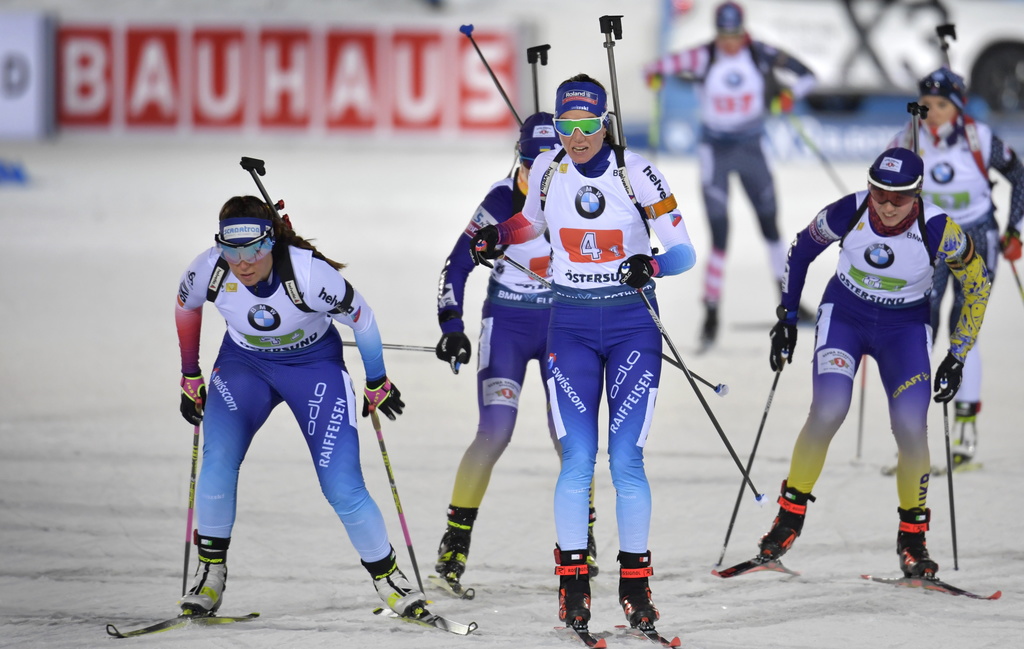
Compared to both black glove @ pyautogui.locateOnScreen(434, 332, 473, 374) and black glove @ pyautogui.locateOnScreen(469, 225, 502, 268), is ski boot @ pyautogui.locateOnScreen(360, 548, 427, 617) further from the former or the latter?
black glove @ pyautogui.locateOnScreen(469, 225, 502, 268)

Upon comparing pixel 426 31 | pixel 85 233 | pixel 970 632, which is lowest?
pixel 970 632

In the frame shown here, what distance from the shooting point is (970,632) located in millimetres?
5836

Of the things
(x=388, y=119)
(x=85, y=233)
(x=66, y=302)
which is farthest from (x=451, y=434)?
(x=388, y=119)

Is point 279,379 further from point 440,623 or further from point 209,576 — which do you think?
point 440,623

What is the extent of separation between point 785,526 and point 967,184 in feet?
9.41

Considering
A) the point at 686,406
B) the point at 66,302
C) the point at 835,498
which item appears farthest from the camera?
the point at 66,302

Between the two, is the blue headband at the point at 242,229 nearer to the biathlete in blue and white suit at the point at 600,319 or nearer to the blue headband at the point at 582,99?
the biathlete in blue and white suit at the point at 600,319

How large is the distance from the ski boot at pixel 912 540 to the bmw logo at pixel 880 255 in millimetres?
1131

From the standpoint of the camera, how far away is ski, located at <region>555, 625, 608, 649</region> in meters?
5.63

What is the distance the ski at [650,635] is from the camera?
564 cm

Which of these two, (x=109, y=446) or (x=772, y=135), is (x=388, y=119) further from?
(x=109, y=446)

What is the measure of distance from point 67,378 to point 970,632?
698 cm

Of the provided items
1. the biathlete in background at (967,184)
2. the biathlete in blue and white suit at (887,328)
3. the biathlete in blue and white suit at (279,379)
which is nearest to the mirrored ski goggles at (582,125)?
the biathlete in blue and white suit at (279,379)

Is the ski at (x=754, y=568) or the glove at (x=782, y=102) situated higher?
the glove at (x=782, y=102)
